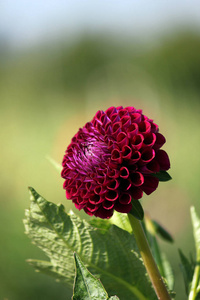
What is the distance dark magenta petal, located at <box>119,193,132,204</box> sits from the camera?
40 centimetres

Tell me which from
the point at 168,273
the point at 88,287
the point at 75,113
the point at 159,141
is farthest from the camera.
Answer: the point at 75,113

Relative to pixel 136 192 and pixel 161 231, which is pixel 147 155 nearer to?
pixel 136 192

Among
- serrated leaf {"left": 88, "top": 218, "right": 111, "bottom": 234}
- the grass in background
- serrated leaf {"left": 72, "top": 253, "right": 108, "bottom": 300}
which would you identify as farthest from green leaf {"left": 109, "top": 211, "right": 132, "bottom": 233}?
the grass in background

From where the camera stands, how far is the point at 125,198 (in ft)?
1.33

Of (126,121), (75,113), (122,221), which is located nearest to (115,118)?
(126,121)

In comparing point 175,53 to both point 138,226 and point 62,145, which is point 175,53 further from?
point 138,226

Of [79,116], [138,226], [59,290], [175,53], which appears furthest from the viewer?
[175,53]

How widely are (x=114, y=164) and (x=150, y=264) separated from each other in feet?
0.30

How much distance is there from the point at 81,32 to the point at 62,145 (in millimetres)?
2264

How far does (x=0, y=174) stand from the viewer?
3.24m

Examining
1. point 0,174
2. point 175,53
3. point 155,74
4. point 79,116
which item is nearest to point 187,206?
point 0,174

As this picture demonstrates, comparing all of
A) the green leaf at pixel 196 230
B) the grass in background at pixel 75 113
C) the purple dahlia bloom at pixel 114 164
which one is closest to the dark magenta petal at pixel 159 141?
the purple dahlia bloom at pixel 114 164

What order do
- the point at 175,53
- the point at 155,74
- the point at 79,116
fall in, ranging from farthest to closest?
the point at 175,53
the point at 155,74
the point at 79,116

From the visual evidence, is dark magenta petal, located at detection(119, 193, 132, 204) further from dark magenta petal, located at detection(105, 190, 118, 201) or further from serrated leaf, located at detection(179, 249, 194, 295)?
serrated leaf, located at detection(179, 249, 194, 295)
